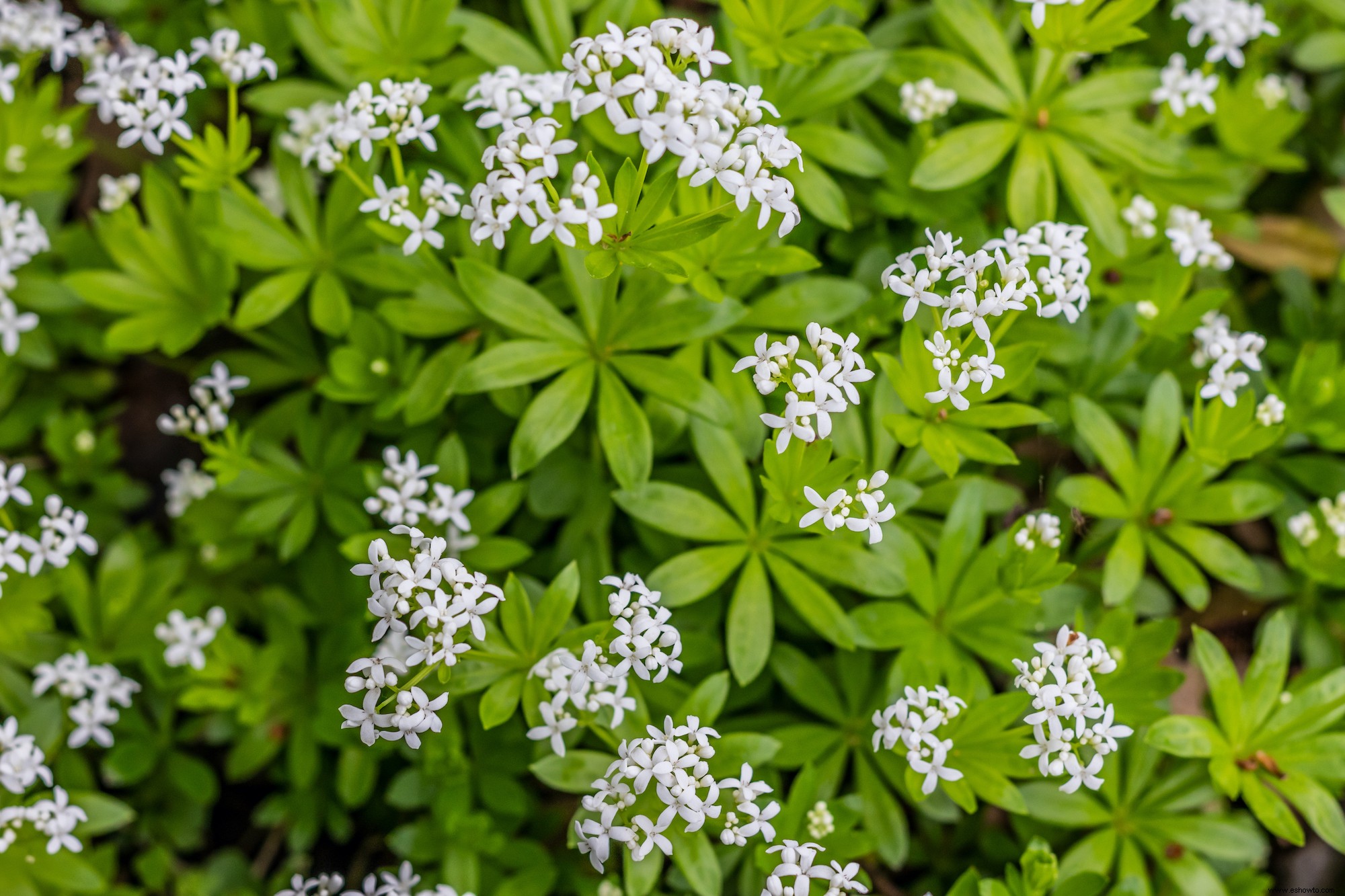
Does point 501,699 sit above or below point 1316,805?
above

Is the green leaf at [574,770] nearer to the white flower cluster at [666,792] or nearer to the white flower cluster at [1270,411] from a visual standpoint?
the white flower cluster at [666,792]

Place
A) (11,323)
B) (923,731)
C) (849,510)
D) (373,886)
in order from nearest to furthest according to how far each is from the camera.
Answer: (849,510), (923,731), (373,886), (11,323)

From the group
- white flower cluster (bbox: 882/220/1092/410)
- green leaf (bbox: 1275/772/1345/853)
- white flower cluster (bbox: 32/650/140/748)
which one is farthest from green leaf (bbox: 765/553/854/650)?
white flower cluster (bbox: 32/650/140/748)

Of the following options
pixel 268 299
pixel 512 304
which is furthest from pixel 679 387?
pixel 268 299

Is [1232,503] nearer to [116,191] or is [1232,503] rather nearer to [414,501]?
[414,501]

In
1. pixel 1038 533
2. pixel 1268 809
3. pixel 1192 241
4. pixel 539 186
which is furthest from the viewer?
pixel 1192 241

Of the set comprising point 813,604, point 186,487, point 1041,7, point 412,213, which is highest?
point 1041,7

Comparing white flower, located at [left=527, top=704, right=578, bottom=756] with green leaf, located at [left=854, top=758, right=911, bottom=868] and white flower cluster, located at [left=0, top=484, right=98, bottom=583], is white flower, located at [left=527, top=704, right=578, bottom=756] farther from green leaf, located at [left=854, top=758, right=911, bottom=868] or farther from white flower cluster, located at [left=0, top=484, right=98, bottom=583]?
white flower cluster, located at [left=0, top=484, right=98, bottom=583]
